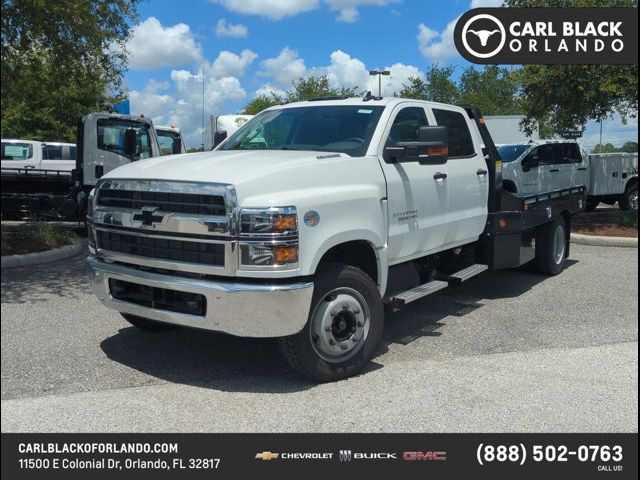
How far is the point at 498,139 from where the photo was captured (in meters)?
26.0

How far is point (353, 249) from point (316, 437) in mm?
1773

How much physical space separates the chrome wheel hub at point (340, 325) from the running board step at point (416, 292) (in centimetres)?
52

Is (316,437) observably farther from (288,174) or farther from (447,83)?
(447,83)

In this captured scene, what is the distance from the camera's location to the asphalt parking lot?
9.57ft

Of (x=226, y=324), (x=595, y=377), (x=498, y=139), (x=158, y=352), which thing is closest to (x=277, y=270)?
(x=226, y=324)

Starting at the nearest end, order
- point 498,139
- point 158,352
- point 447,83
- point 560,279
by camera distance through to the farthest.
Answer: point 158,352, point 560,279, point 498,139, point 447,83

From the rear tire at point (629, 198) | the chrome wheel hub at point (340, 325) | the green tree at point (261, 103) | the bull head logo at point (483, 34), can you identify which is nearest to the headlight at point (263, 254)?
the chrome wheel hub at point (340, 325)

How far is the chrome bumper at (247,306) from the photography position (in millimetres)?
3672

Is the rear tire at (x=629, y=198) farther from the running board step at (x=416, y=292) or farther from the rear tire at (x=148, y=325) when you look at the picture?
the rear tire at (x=148, y=325)

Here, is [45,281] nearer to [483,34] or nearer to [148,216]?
[148,216]

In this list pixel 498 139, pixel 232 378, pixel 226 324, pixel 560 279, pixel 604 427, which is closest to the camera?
pixel 604 427

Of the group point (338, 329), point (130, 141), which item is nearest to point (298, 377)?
point (338, 329)

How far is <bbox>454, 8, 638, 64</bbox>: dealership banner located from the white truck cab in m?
10.0

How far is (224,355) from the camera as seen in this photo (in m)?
4.70
